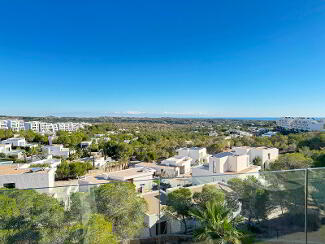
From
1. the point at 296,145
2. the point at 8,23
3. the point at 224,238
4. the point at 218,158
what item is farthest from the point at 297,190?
the point at 296,145

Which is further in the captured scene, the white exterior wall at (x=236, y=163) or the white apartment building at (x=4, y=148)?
the white apartment building at (x=4, y=148)

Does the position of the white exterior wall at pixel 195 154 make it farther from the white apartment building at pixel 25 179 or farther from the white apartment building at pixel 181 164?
the white apartment building at pixel 25 179

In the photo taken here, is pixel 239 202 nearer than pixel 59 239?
No

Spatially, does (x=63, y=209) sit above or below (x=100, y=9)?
below

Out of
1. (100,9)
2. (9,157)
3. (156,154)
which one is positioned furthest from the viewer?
(156,154)

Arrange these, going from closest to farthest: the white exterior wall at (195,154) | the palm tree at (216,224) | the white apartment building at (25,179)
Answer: the palm tree at (216,224)
the white apartment building at (25,179)
the white exterior wall at (195,154)

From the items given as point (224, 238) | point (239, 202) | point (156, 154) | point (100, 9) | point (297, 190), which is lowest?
point (156, 154)

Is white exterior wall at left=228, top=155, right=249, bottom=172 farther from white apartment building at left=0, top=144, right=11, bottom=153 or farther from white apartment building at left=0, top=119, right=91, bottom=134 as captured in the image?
white apartment building at left=0, top=119, right=91, bottom=134

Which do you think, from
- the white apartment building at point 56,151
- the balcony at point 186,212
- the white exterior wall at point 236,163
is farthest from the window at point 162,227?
the white apartment building at point 56,151

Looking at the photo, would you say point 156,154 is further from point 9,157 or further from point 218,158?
point 9,157
